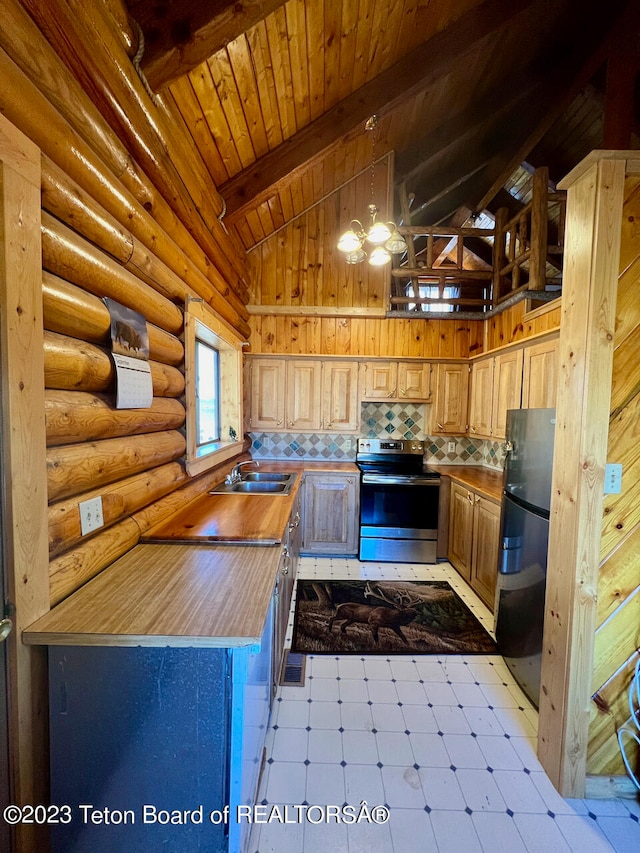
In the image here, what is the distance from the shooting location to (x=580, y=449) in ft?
4.57

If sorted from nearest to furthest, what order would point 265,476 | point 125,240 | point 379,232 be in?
point 125,240 < point 379,232 < point 265,476

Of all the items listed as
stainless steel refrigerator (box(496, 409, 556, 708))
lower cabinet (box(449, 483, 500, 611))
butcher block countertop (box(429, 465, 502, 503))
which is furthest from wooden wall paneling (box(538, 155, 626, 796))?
butcher block countertop (box(429, 465, 502, 503))

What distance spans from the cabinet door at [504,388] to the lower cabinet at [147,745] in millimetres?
2627

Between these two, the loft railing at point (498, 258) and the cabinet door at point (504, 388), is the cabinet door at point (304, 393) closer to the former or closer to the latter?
the loft railing at point (498, 258)

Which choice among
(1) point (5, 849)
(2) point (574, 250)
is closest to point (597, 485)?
(2) point (574, 250)

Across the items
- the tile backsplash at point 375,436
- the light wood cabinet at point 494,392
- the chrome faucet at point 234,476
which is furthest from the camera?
the tile backsplash at point 375,436

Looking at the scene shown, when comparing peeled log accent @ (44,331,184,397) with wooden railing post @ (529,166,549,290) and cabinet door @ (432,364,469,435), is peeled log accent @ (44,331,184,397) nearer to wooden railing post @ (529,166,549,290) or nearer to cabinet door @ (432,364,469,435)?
wooden railing post @ (529,166,549,290)

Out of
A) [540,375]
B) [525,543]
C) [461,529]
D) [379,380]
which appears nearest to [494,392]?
[540,375]

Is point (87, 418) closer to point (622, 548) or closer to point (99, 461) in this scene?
point (99, 461)

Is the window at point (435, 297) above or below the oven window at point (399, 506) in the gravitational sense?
above

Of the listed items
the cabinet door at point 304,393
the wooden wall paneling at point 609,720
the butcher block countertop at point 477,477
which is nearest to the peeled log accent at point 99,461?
the cabinet door at point 304,393

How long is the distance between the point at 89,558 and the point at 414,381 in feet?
11.1

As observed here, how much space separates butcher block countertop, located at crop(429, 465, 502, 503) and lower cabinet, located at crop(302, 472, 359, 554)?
0.99m

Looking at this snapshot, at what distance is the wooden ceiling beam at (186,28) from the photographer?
144 cm
